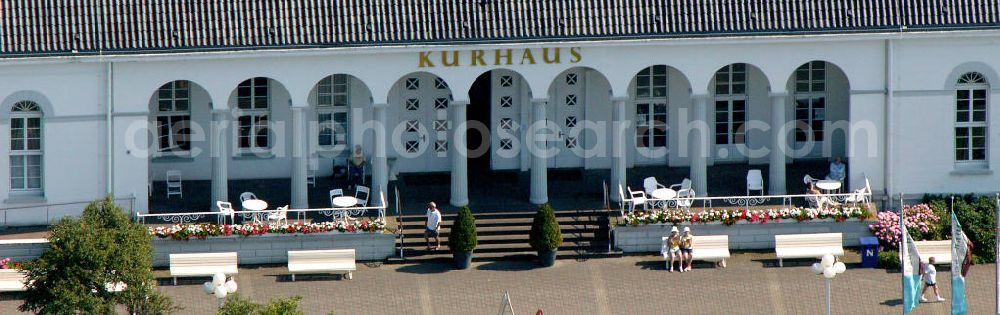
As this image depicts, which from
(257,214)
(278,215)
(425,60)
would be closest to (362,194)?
(278,215)

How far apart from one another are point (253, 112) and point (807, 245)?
1564 centimetres

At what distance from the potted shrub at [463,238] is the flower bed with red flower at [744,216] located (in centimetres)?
423

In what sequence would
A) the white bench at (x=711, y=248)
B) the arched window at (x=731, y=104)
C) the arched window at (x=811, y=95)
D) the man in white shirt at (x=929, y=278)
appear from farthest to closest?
1. the arched window at (x=731, y=104)
2. the arched window at (x=811, y=95)
3. the white bench at (x=711, y=248)
4. the man in white shirt at (x=929, y=278)

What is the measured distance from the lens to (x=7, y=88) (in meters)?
67.0

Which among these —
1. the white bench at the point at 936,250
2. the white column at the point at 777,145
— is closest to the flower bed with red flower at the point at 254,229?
the white column at the point at 777,145

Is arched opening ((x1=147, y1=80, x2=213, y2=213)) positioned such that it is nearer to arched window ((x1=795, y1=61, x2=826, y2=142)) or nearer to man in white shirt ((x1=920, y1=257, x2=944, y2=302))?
arched window ((x1=795, y1=61, x2=826, y2=142))

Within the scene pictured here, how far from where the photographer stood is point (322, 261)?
6500cm

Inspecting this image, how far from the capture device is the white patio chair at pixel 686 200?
6769 centimetres

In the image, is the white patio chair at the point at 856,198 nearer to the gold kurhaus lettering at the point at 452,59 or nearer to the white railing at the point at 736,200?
the white railing at the point at 736,200

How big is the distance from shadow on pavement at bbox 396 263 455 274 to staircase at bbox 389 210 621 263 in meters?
0.21

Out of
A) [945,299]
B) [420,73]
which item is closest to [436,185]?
[420,73]

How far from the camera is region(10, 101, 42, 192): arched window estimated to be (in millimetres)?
67625

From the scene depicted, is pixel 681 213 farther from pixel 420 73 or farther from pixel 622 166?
pixel 420 73

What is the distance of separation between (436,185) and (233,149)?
5.56m
